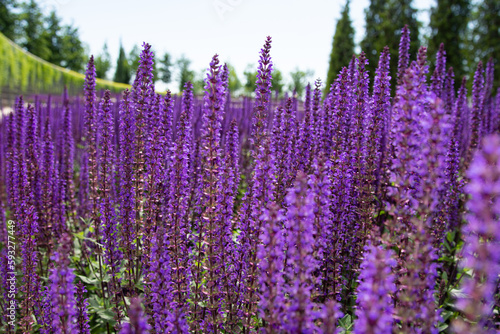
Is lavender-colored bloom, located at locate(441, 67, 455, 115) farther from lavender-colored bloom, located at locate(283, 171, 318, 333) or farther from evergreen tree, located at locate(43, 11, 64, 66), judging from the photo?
evergreen tree, located at locate(43, 11, 64, 66)

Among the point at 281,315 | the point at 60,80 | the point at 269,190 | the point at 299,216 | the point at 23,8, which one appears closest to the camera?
the point at 299,216

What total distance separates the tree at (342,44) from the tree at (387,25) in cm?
218

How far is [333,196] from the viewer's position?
348 cm

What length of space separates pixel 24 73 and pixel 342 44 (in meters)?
31.0

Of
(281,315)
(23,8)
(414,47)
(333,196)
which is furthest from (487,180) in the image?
(23,8)

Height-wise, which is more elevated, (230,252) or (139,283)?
(230,252)

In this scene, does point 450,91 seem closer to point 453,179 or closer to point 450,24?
point 453,179

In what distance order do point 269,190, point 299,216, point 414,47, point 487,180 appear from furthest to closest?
point 414,47 → point 269,190 → point 299,216 → point 487,180

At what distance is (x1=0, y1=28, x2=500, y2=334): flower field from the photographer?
1891 millimetres

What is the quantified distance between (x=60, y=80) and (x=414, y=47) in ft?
116

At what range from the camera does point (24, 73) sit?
93.4 feet

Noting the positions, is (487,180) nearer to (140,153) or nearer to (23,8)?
(140,153)

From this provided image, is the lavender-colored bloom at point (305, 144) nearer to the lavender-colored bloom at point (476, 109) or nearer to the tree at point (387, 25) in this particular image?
the lavender-colored bloom at point (476, 109)

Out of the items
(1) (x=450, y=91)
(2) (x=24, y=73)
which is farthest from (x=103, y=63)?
(1) (x=450, y=91)
